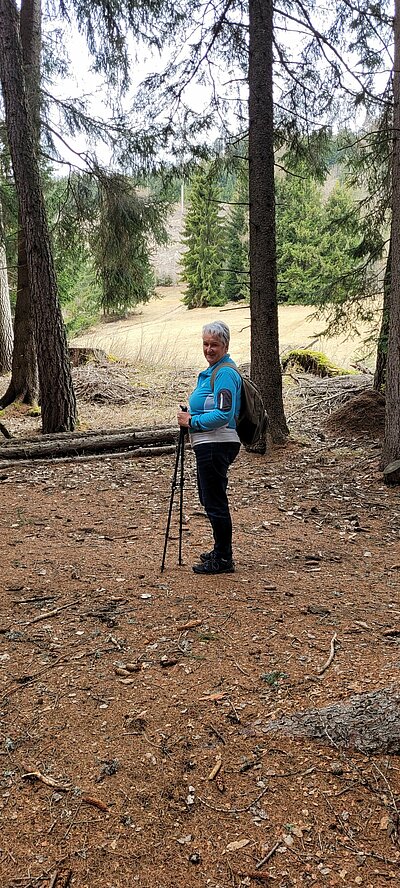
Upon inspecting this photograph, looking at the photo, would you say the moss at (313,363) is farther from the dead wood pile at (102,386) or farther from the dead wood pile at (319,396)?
the dead wood pile at (102,386)

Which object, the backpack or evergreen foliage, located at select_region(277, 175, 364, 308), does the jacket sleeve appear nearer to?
the backpack

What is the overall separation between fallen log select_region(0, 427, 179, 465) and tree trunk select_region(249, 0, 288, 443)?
1655 mm

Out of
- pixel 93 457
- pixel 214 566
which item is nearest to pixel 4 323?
pixel 93 457

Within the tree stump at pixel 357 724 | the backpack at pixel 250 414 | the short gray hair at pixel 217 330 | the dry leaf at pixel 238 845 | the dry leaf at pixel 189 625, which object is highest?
the short gray hair at pixel 217 330

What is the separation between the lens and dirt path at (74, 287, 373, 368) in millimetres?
19234

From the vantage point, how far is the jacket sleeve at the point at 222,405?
3918mm

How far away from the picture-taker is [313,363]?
14914mm

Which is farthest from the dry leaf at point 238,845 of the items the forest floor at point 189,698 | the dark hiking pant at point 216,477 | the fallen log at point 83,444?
the fallen log at point 83,444

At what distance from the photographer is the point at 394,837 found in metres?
2.08

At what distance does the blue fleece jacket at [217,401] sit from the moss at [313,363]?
35.1 feet

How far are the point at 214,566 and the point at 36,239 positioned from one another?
6.02m

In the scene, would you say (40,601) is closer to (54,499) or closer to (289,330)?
(54,499)

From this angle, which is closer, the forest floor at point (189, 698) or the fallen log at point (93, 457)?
the forest floor at point (189, 698)

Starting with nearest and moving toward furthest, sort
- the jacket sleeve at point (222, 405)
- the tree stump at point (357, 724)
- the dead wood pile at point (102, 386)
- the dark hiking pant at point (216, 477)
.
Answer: the tree stump at point (357, 724) < the jacket sleeve at point (222, 405) < the dark hiking pant at point (216, 477) < the dead wood pile at point (102, 386)
